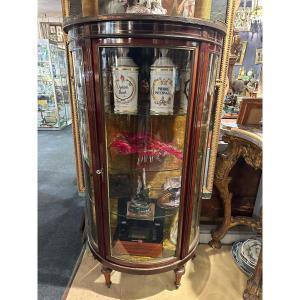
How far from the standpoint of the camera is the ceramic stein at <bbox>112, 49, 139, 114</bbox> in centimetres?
101

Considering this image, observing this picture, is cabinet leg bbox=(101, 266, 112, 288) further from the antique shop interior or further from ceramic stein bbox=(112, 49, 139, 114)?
ceramic stein bbox=(112, 49, 139, 114)

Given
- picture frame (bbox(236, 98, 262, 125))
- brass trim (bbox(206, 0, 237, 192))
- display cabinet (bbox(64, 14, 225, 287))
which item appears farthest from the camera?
picture frame (bbox(236, 98, 262, 125))

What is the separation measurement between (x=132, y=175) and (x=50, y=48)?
14.9 feet

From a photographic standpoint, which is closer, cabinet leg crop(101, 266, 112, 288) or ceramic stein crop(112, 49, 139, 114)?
ceramic stein crop(112, 49, 139, 114)

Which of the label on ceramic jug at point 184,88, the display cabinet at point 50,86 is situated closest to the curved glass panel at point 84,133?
the label on ceramic jug at point 184,88

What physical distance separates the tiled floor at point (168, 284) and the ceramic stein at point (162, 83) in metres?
1.12

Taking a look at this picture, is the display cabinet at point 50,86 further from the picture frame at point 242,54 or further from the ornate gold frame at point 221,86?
the ornate gold frame at point 221,86

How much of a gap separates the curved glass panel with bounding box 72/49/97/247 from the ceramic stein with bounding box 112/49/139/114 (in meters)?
0.15

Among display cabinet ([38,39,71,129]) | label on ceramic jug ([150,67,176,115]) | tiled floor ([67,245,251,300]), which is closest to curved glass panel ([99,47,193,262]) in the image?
label on ceramic jug ([150,67,176,115])

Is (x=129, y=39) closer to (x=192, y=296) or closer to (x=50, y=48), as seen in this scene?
(x=192, y=296)

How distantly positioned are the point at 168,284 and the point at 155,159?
0.84 metres
